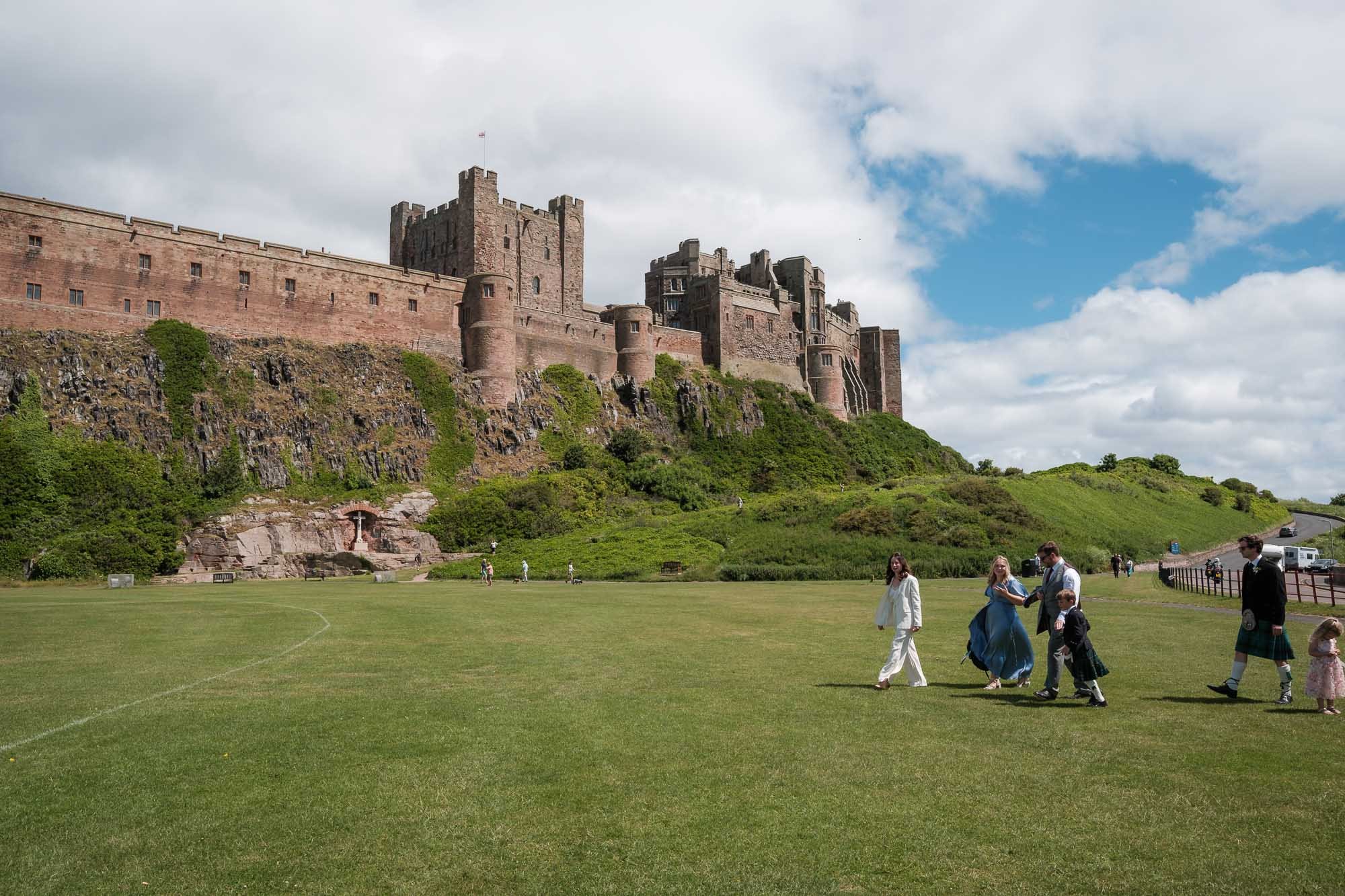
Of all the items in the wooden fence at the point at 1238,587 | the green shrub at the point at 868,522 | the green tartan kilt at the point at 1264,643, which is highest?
the green shrub at the point at 868,522

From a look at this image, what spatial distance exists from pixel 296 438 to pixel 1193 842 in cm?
5030

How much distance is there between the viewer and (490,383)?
194 feet

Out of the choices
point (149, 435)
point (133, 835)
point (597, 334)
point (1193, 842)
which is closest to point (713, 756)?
point (1193, 842)

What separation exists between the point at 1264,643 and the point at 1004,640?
3.01 meters

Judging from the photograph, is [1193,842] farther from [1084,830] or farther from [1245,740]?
[1245,740]

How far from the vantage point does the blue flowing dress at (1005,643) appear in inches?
490

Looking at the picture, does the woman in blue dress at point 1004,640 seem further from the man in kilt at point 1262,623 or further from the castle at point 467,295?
the castle at point 467,295

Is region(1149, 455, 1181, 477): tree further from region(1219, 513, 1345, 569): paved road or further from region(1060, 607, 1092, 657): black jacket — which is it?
region(1060, 607, 1092, 657): black jacket

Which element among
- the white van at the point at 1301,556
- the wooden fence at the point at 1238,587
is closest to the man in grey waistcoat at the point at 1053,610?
the wooden fence at the point at 1238,587

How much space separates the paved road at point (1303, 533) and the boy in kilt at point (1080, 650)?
4929 cm

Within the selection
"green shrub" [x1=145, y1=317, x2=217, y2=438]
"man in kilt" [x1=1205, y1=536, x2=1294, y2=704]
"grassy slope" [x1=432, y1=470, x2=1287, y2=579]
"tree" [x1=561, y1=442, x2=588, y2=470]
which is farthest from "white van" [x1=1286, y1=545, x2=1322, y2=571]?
"green shrub" [x1=145, y1=317, x2=217, y2=438]

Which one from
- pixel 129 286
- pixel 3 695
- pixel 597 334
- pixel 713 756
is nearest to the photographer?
pixel 713 756

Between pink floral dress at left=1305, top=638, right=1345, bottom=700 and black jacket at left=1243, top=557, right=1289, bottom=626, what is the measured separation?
65 centimetres

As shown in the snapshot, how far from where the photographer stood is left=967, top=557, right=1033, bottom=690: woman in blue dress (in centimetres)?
1237
